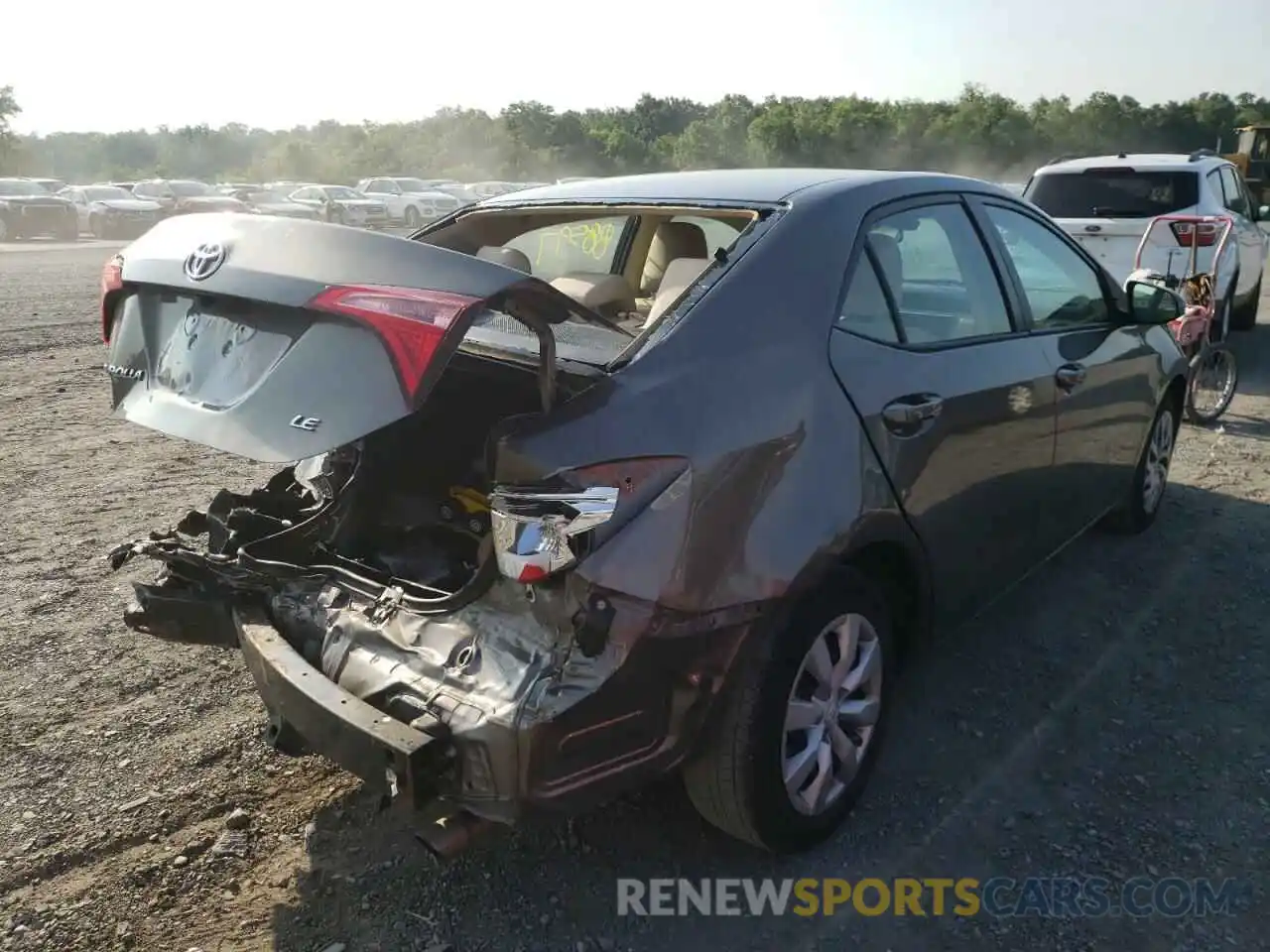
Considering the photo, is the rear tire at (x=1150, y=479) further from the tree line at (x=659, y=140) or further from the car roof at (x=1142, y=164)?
the tree line at (x=659, y=140)

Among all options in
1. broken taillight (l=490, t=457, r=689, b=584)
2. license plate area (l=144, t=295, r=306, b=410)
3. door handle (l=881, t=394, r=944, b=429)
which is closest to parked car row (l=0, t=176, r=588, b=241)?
license plate area (l=144, t=295, r=306, b=410)

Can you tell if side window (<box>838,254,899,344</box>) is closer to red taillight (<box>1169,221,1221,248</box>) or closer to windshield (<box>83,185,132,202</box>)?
red taillight (<box>1169,221,1221,248</box>)

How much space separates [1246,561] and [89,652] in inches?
194

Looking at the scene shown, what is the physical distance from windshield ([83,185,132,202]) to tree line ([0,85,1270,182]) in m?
22.9

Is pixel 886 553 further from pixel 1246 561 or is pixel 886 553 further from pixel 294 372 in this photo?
pixel 1246 561

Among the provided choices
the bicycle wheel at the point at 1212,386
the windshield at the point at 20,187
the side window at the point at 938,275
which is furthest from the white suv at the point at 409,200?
the side window at the point at 938,275

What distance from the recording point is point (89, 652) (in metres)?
3.78

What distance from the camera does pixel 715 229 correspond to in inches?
141

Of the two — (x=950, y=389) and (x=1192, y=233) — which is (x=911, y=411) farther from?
(x=1192, y=233)

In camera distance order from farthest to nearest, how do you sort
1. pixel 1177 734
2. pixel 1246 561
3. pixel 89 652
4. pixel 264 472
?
1. pixel 264 472
2. pixel 1246 561
3. pixel 89 652
4. pixel 1177 734

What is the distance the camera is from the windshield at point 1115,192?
8547mm

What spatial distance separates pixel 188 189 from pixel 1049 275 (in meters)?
36.6

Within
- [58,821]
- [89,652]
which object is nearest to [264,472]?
[89,652]

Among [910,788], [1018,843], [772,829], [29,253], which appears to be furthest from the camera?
[29,253]
